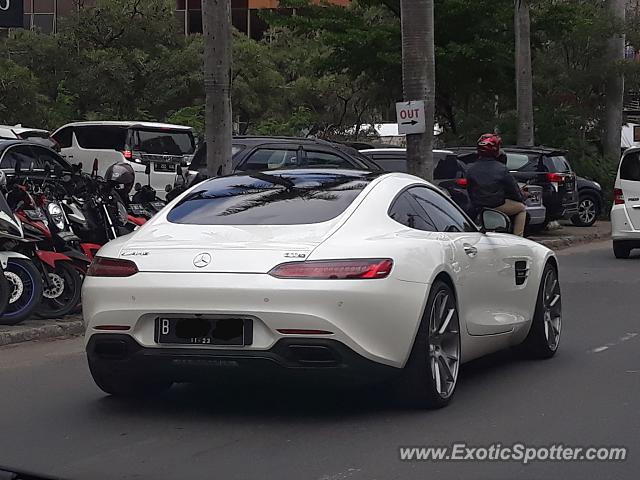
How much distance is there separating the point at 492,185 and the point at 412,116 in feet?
16.9

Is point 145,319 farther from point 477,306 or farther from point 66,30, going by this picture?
point 66,30

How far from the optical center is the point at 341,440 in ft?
21.4

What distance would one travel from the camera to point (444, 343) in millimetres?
7324

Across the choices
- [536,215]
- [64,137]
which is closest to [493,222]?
[536,215]

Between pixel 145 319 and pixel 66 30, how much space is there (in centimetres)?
3591

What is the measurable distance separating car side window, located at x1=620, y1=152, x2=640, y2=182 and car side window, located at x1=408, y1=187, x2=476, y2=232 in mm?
10899

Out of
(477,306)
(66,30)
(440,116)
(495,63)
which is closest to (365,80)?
(440,116)

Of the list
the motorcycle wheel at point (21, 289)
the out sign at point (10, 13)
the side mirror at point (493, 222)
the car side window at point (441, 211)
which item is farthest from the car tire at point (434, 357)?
the out sign at point (10, 13)

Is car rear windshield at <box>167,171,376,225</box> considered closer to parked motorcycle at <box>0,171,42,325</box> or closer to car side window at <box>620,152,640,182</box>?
parked motorcycle at <box>0,171,42,325</box>

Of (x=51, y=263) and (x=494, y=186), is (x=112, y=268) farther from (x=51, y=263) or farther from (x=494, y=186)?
(x=494, y=186)

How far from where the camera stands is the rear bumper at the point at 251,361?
6508mm

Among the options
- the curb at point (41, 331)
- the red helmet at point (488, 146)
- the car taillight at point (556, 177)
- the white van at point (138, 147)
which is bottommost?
the curb at point (41, 331)

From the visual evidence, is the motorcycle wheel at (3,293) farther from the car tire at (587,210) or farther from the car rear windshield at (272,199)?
the car tire at (587,210)

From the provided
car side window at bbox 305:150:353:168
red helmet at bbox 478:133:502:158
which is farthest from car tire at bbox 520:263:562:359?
car side window at bbox 305:150:353:168
